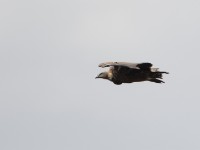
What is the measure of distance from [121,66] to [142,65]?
Result: 6.74 feet

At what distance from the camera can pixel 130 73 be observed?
3632 inches

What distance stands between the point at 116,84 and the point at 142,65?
379 cm

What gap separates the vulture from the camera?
299 ft

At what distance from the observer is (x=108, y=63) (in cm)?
9319

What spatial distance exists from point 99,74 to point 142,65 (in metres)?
5.73

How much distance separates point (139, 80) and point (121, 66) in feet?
4.96

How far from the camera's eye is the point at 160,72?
3637 inches

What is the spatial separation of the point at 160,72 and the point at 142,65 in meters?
2.58

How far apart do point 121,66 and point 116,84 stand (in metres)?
2.00

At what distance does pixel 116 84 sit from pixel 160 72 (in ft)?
9.88

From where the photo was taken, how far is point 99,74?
95.2m

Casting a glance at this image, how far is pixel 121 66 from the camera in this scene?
91750mm

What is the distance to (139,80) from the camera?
92.2 m

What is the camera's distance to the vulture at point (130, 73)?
3583 inches
